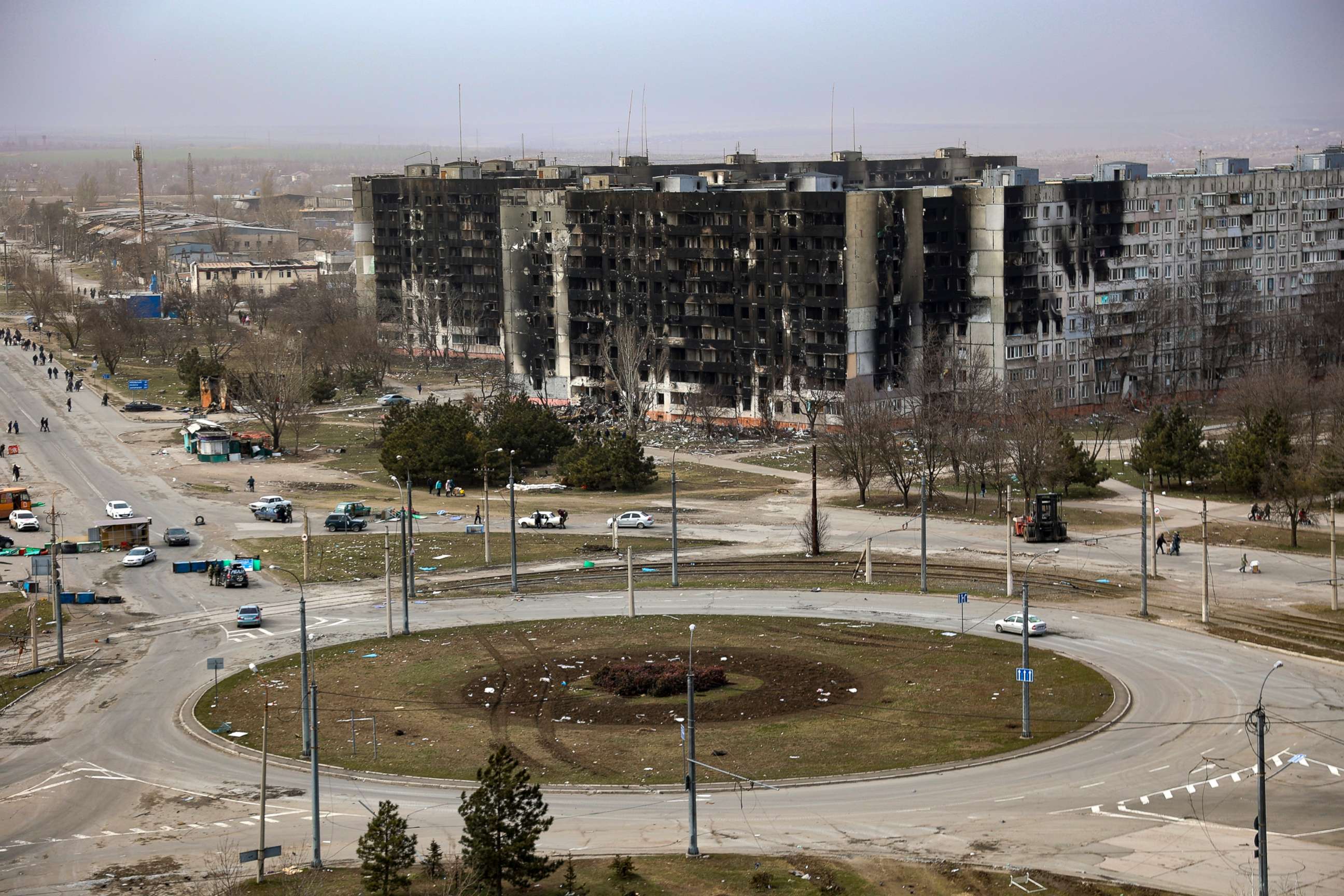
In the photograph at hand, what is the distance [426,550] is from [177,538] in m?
13.6

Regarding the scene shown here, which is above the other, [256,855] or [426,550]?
[426,550]

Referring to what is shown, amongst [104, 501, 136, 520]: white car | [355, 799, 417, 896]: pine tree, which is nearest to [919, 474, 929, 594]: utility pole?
[355, 799, 417, 896]: pine tree

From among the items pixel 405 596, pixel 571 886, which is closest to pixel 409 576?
pixel 405 596

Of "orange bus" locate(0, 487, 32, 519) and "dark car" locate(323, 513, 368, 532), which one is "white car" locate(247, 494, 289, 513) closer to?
"dark car" locate(323, 513, 368, 532)

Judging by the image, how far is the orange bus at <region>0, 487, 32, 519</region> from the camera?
9094 centimetres

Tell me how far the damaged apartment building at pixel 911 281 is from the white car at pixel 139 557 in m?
48.6

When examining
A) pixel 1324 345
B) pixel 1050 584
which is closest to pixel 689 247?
pixel 1324 345

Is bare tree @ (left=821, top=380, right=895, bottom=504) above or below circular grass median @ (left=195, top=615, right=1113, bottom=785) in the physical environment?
above

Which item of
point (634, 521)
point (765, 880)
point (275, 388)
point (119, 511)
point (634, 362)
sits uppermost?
point (634, 362)

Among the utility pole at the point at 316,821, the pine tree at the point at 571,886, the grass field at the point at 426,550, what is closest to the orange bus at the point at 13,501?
the grass field at the point at 426,550

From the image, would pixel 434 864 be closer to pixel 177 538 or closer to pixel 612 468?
pixel 177 538

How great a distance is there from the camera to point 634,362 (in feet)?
394

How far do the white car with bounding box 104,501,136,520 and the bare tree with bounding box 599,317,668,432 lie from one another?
1589 inches

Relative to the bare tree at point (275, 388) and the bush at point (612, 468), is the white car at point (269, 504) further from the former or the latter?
the bare tree at point (275, 388)
